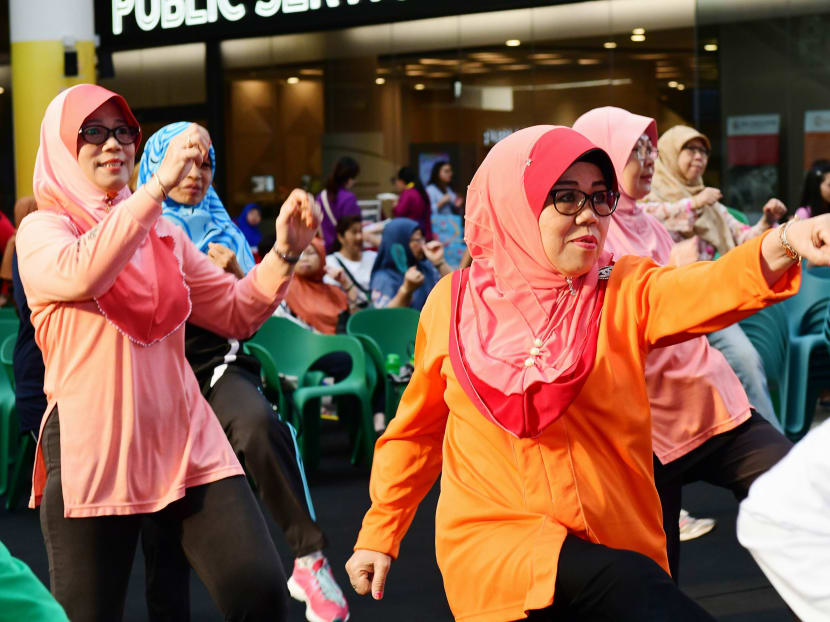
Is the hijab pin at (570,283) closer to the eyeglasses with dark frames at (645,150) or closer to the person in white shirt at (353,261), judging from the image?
the eyeglasses with dark frames at (645,150)

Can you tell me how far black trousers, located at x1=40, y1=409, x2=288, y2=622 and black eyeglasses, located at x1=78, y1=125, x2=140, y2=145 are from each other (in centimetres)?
71

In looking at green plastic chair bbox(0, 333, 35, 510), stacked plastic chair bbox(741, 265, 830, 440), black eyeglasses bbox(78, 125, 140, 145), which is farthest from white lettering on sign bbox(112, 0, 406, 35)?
black eyeglasses bbox(78, 125, 140, 145)

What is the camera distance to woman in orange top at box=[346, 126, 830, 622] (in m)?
2.50

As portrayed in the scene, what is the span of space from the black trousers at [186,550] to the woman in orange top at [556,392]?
0.58m

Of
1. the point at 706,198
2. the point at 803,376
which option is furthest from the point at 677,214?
the point at 803,376

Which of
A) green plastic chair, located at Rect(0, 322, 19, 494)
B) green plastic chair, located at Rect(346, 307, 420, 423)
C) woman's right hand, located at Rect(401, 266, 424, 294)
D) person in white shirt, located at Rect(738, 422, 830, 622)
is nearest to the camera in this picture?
person in white shirt, located at Rect(738, 422, 830, 622)

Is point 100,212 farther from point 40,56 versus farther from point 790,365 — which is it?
point 40,56

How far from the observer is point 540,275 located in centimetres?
272

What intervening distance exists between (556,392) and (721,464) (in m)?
1.52

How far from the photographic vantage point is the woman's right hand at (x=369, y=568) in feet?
9.46

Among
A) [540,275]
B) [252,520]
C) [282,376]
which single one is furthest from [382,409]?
[540,275]

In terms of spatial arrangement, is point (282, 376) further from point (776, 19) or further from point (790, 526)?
point (776, 19)

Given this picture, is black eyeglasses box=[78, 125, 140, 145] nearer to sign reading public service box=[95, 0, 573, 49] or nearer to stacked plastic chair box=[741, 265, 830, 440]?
stacked plastic chair box=[741, 265, 830, 440]

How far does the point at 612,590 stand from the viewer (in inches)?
96.0
